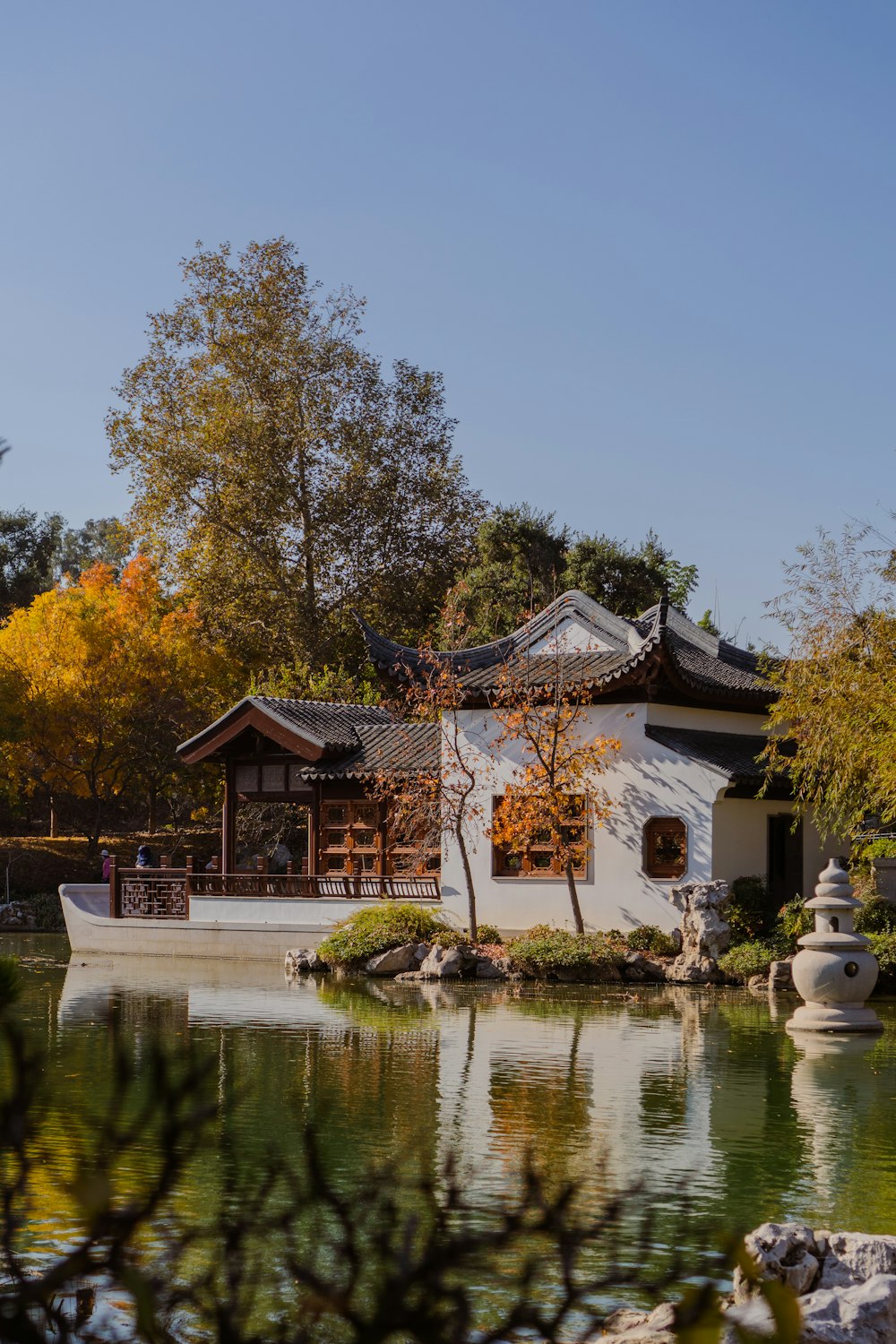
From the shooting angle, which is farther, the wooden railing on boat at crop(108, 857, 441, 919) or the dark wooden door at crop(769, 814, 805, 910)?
the wooden railing on boat at crop(108, 857, 441, 919)

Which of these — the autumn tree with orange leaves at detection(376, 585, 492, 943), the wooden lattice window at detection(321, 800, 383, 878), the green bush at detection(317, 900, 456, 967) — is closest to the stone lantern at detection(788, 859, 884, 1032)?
the autumn tree with orange leaves at detection(376, 585, 492, 943)

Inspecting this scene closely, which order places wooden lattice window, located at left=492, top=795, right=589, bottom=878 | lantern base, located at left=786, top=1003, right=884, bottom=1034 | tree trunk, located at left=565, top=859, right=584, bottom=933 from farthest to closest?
wooden lattice window, located at left=492, top=795, right=589, bottom=878, tree trunk, located at left=565, top=859, right=584, bottom=933, lantern base, located at left=786, top=1003, right=884, bottom=1034

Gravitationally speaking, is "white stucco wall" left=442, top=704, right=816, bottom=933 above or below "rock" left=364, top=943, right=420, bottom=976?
above

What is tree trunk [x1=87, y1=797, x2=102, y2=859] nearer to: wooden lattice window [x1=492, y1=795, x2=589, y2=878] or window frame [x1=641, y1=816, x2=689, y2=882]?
wooden lattice window [x1=492, y1=795, x2=589, y2=878]

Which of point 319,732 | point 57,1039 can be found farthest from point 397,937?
point 57,1039

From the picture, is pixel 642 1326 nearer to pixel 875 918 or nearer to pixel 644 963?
pixel 875 918

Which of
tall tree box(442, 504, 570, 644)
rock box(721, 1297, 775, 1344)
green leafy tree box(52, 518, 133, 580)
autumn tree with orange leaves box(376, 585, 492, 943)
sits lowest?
rock box(721, 1297, 775, 1344)

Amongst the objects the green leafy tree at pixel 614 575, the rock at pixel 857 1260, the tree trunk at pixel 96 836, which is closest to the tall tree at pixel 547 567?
the green leafy tree at pixel 614 575

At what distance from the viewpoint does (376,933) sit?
19062mm

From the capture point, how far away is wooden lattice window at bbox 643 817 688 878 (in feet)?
62.8

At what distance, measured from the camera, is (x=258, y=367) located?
108 ft

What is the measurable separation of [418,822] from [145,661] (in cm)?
1327

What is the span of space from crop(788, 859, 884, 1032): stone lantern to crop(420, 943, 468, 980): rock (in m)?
5.06

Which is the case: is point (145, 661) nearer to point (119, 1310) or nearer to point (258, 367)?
point (258, 367)
